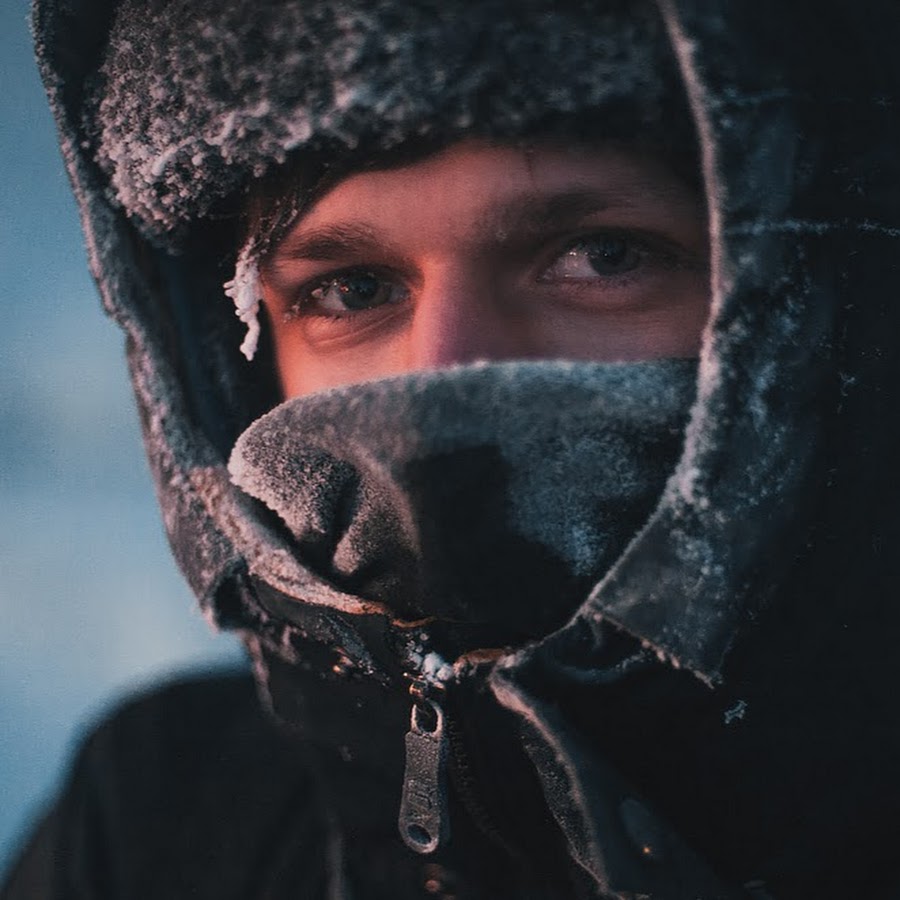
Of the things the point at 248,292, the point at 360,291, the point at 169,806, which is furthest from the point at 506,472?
the point at 169,806

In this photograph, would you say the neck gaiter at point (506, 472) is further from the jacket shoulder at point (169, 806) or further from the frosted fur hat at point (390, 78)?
the jacket shoulder at point (169, 806)

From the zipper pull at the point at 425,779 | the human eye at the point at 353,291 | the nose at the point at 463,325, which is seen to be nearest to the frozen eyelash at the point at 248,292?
the human eye at the point at 353,291

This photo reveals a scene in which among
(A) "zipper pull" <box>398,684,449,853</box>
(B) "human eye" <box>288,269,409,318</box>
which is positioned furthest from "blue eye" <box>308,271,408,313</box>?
(A) "zipper pull" <box>398,684,449,853</box>

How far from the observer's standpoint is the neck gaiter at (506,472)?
935mm

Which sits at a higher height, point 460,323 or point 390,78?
point 390,78

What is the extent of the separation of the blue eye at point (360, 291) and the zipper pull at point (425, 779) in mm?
494

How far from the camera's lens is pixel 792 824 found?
106 centimetres

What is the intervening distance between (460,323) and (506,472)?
0.21 meters

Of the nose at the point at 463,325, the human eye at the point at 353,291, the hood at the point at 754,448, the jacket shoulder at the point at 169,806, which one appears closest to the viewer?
the hood at the point at 754,448

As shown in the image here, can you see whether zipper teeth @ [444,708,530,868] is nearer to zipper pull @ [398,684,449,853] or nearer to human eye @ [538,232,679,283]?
zipper pull @ [398,684,449,853]

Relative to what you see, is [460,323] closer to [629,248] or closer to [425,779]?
[629,248]

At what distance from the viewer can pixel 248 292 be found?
4.33 feet

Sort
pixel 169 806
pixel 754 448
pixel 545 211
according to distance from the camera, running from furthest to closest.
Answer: pixel 169 806 → pixel 545 211 → pixel 754 448

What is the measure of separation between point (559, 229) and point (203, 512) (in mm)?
674
